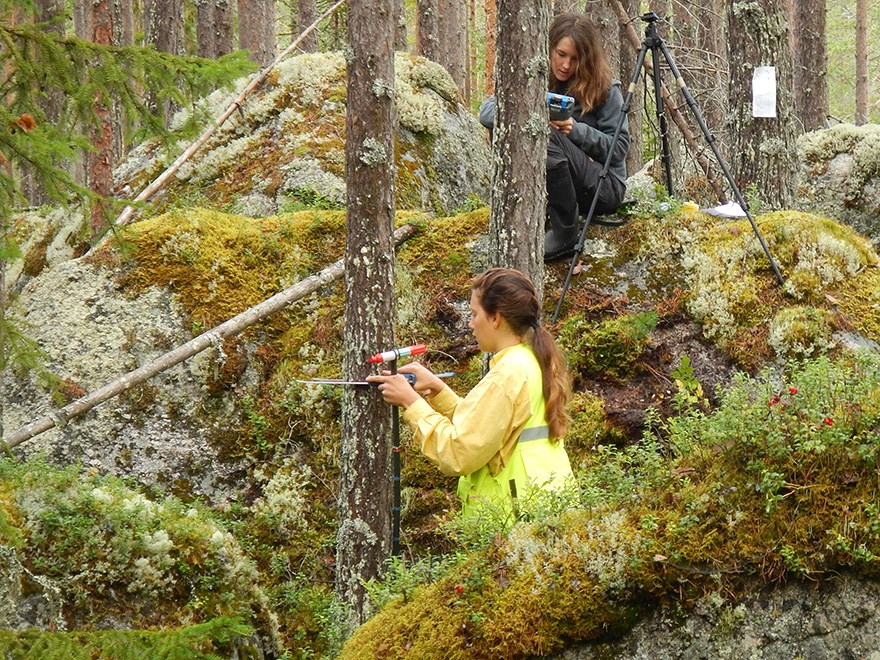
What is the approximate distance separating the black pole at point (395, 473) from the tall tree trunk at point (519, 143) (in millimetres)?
1544

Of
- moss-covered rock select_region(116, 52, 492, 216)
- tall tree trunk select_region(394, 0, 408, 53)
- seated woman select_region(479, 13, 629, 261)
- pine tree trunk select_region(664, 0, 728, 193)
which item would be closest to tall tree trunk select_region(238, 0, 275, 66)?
tall tree trunk select_region(394, 0, 408, 53)

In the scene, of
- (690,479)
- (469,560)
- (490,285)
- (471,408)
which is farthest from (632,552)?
(490,285)

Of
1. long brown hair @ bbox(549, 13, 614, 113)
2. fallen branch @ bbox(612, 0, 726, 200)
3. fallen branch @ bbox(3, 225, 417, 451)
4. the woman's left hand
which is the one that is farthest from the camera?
fallen branch @ bbox(612, 0, 726, 200)

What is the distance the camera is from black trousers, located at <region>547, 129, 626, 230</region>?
7.07 meters

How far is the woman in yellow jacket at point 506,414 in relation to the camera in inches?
165

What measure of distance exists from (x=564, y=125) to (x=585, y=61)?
56 cm

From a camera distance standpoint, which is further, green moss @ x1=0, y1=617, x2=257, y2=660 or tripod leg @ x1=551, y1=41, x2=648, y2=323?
tripod leg @ x1=551, y1=41, x2=648, y2=323

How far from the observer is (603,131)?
7445mm

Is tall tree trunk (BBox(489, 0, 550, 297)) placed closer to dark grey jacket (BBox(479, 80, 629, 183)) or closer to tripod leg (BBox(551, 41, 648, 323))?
tripod leg (BBox(551, 41, 648, 323))

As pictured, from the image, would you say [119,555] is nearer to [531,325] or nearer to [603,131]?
[531,325]

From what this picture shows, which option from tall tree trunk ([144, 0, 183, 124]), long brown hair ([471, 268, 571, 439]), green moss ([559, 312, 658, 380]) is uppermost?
tall tree trunk ([144, 0, 183, 124])

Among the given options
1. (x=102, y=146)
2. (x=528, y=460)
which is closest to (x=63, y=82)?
(x=528, y=460)

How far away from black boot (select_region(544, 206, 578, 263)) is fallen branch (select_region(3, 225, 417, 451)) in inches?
52.5

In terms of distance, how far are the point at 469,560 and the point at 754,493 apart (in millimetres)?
1124
